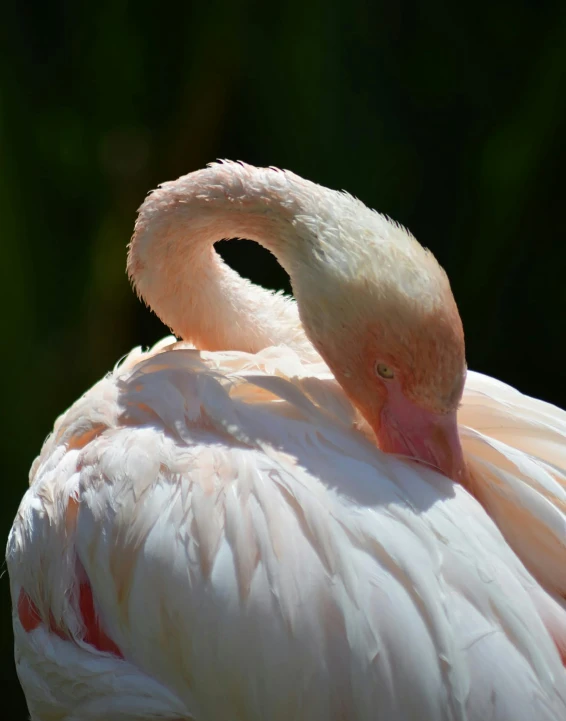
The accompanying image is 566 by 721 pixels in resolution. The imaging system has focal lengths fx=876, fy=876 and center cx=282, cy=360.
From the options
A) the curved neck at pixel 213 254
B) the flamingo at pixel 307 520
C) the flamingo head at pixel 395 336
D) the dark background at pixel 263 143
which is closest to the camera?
the flamingo at pixel 307 520

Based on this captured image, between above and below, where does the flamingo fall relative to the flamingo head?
below

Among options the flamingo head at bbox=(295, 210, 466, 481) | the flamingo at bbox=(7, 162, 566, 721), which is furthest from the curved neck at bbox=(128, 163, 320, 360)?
the flamingo head at bbox=(295, 210, 466, 481)

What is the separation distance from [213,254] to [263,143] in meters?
1.47

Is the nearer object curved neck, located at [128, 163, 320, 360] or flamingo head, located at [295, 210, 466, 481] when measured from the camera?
flamingo head, located at [295, 210, 466, 481]

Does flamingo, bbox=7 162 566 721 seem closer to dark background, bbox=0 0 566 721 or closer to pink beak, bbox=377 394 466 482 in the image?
pink beak, bbox=377 394 466 482

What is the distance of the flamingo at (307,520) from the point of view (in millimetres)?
1322

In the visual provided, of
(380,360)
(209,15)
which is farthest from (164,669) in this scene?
(209,15)

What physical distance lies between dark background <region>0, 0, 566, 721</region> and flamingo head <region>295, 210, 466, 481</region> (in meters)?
1.63

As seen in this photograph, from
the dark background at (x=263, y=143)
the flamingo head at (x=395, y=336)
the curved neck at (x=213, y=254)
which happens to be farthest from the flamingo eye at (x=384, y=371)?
the dark background at (x=263, y=143)

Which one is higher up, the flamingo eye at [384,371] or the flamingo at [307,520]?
the flamingo eye at [384,371]

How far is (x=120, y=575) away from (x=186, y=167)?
2.12 meters

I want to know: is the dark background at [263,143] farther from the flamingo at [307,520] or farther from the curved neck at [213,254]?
the flamingo at [307,520]

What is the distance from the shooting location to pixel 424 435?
1.51 metres

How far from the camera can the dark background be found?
9.84 ft
